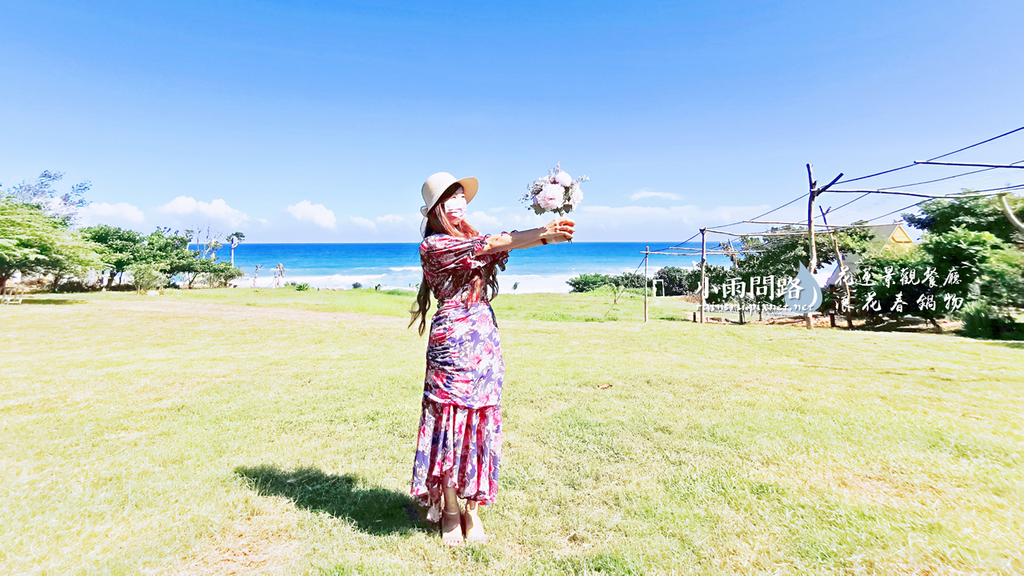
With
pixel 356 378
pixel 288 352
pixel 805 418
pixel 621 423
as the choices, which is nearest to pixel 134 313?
pixel 288 352

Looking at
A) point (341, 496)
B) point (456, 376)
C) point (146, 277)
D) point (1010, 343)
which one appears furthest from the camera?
point (146, 277)

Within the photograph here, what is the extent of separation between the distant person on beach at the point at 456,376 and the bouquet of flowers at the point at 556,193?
1.33 feet

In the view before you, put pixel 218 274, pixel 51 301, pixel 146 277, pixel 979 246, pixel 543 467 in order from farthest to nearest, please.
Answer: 1. pixel 218 274
2. pixel 146 277
3. pixel 51 301
4. pixel 979 246
5. pixel 543 467

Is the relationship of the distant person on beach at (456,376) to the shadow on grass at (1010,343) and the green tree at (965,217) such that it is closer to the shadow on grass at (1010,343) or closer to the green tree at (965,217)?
the shadow on grass at (1010,343)

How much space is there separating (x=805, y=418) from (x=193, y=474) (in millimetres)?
5544

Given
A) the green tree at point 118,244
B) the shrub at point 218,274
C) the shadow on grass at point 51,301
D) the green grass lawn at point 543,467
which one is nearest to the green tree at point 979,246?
the green grass lawn at point 543,467

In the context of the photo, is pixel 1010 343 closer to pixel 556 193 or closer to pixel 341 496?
pixel 556 193

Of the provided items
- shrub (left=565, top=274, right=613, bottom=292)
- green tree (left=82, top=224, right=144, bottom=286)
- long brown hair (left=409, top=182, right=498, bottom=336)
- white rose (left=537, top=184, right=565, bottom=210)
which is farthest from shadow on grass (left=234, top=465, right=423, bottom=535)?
shrub (left=565, top=274, right=613, bottom=292)

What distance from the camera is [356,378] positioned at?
6.85 m

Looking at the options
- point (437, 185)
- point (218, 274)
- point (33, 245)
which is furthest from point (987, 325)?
point (218, 274)

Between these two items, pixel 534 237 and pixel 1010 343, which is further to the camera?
pixel 1010 343

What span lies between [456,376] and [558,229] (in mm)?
950

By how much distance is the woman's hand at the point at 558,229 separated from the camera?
230 centimetres

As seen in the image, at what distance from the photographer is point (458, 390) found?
2588 mm
